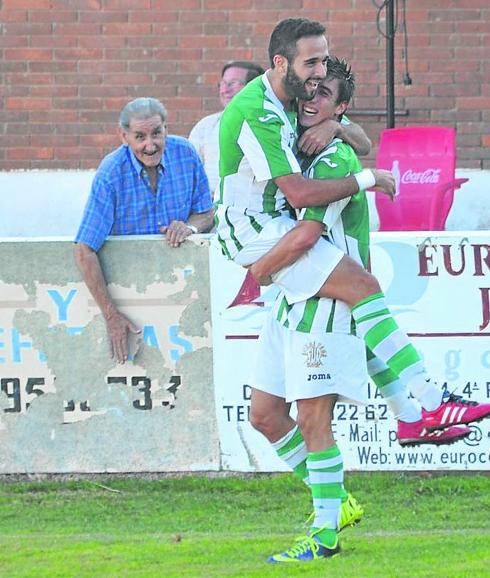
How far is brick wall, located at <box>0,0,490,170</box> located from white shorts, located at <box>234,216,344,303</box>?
5955mm

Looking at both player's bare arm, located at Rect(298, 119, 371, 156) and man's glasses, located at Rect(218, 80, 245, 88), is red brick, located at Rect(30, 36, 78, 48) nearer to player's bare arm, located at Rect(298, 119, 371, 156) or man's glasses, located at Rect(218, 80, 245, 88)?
man's glasses, located at Rect(218, 80, 245, 88)

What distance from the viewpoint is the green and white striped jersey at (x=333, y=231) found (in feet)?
19.7

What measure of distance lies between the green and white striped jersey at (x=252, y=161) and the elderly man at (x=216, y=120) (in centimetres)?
336

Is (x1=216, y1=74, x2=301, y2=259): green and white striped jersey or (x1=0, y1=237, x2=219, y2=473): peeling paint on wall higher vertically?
(x1=216, y1=74, x2=301, y2=259): green and white striped jersey

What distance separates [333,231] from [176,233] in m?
2.18

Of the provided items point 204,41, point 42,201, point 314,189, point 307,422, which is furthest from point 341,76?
point 42,201

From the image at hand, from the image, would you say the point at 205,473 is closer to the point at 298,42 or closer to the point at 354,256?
the point at 354,256

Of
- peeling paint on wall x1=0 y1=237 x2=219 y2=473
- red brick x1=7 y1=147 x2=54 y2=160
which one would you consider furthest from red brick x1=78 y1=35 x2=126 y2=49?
peeling paint on wall x1=0 y1=237 x2=219 y2=473

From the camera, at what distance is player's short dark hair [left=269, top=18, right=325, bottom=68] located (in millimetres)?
5898

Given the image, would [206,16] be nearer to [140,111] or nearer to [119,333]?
[140,111]

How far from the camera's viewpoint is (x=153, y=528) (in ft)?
23.6

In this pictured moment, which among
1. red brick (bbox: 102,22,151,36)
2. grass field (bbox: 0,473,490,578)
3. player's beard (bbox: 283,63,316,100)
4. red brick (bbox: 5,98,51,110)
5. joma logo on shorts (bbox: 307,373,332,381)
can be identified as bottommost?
grass field (bbox: 0,473,490,578)

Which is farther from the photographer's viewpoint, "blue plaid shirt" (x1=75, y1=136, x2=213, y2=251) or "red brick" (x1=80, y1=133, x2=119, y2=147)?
"red brick" (x1=80, y1=133, x2=119, y2=147)

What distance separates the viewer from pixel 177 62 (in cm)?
1198
